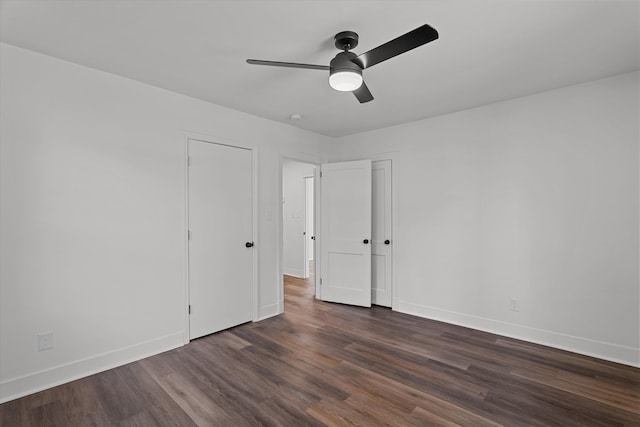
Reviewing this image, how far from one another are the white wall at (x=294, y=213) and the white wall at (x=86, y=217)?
3100 mm

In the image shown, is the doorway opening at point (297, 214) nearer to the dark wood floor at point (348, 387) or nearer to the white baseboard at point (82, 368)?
the dark wood floor at point (348, 387)

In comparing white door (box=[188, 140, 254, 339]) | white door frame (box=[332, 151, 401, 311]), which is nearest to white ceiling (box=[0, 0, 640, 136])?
white door (box=[188, 140, 254, 339])

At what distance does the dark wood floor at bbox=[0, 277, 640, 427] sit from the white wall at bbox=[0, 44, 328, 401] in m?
0.30

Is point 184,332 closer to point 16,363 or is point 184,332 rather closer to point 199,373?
point 199,373

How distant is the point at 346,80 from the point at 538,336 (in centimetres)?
314

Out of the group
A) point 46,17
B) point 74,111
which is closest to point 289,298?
point 74,111

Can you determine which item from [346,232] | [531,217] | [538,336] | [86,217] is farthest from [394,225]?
[86,217]

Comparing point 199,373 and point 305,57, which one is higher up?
point 305,57

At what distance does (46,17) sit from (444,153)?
3.75 meters

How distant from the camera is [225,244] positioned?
11.5 feet

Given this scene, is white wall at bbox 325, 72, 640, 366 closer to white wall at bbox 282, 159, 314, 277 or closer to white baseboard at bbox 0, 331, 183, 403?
white wall at bbox 282, 159, 314, 277

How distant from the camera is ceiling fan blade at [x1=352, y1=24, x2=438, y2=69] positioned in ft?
5.25

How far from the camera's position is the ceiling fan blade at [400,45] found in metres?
1.60

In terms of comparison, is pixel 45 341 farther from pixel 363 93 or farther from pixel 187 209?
pixel 363 93
